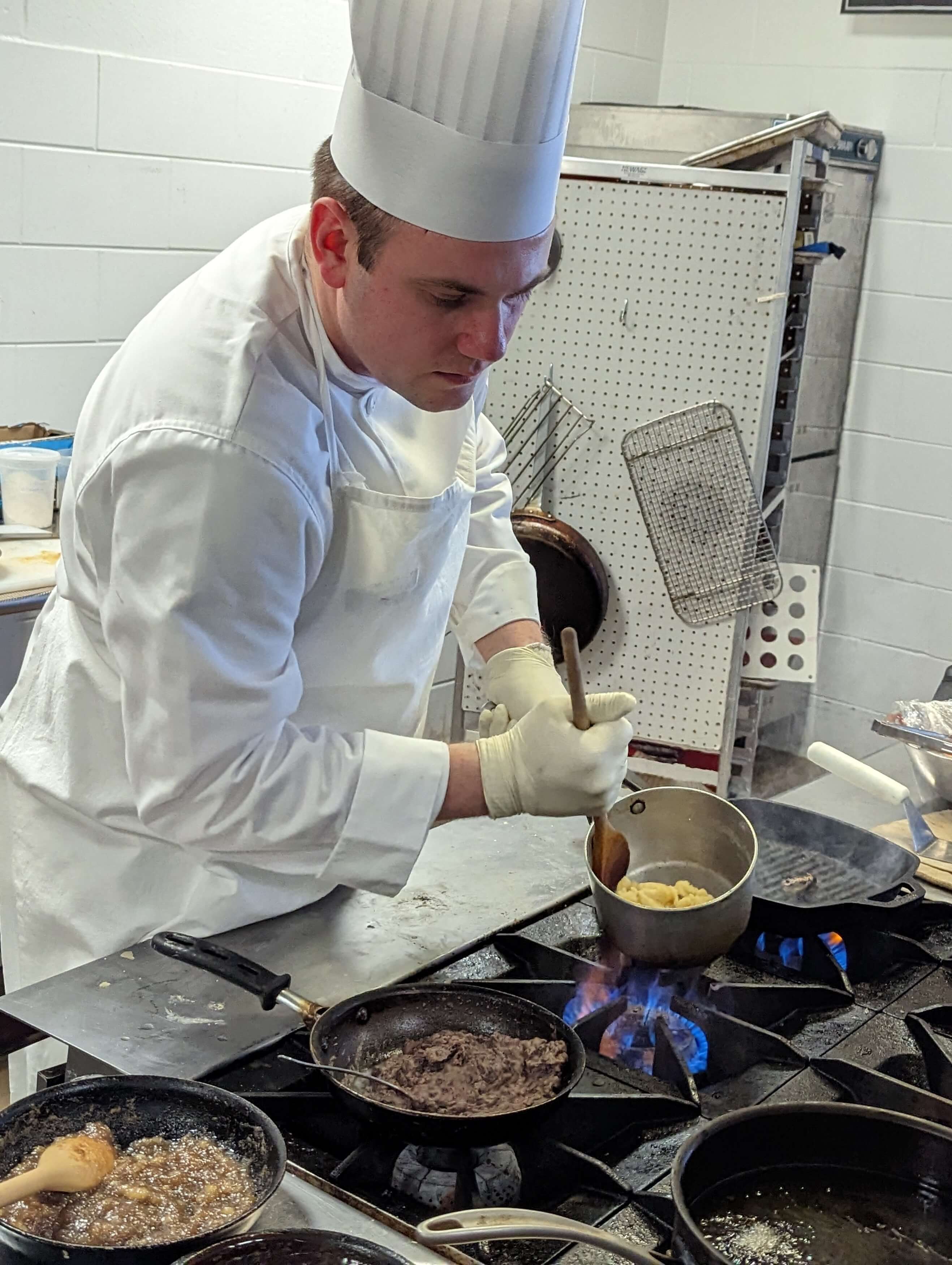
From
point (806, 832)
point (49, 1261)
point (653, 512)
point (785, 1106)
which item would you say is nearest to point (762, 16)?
point (653, 512)

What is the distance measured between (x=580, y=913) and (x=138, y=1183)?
65 centimetres

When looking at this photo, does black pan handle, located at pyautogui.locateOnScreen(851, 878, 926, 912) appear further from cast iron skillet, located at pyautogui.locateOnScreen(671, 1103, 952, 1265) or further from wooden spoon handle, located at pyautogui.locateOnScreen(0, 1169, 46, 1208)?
wooden spoon handle, located at pyautogui.locateOnScreen(0, 1169, 46, 1208)

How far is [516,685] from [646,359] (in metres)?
1.53

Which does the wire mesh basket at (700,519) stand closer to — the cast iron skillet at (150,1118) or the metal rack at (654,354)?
the metal rack at (654,354)

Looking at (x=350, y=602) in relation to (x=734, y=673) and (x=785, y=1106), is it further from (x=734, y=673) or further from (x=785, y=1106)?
(x=734, y=673)

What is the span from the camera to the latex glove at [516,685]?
160cm

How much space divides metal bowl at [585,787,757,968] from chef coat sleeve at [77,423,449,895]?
0.71ft

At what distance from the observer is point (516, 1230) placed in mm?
780

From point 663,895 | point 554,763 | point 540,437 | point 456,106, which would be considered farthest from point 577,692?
point 540,437

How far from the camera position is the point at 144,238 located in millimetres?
3068

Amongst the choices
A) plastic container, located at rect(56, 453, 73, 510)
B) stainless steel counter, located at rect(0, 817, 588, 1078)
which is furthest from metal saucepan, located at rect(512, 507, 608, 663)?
stainless steel counter, located at rect(0, 817, 588, 1078)

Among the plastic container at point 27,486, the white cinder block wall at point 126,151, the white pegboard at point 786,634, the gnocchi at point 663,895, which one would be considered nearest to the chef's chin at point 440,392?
the gnocchi at point 663,895

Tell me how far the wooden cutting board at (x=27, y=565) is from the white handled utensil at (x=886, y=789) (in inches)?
53.1

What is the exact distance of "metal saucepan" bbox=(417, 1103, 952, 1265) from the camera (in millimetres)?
913
